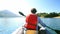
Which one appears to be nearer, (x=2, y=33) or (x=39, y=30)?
(x=39, y=30)

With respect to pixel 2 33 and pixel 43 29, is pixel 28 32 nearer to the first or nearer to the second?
pixel 43 29

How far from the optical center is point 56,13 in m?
14.5

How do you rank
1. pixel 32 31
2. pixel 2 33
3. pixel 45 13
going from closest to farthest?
1. pixel 32 31
2. pixel 2 33
3. pixel 45 13

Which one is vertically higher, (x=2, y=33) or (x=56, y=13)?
(x=56, y=13)

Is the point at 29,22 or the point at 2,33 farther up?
the point at 29,22

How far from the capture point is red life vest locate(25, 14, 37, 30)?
423cm

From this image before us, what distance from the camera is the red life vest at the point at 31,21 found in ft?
13.9

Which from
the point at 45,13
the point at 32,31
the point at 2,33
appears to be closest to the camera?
the point at 32,31

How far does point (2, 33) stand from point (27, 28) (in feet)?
19.3

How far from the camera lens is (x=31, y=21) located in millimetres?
4270

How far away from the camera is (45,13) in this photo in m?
13.8

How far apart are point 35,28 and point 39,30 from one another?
0.14m

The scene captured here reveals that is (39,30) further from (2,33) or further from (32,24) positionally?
(2,33)

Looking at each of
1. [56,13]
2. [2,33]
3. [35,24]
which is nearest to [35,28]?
[35,24]
